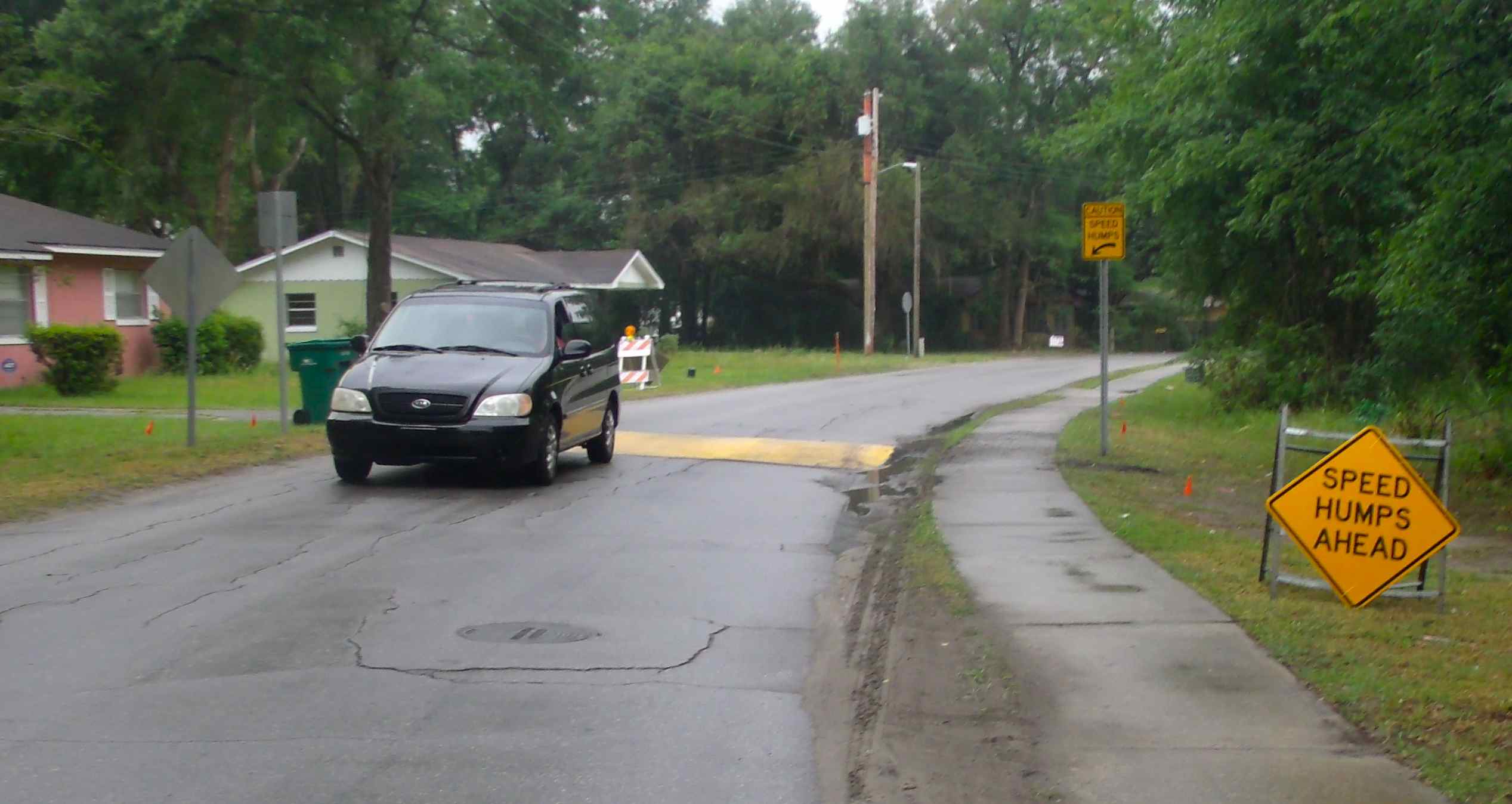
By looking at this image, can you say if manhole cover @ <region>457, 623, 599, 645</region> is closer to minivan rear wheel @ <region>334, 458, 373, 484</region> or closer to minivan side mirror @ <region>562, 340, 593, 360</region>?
minivan rear wheel @ <region>334, 458, 373, 484</region>

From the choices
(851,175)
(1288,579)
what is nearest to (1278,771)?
(1288,579)

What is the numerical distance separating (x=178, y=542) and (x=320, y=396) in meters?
8.27

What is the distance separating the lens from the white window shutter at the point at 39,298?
27.7 m

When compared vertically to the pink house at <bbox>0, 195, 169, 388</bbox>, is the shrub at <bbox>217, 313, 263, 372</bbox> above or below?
below

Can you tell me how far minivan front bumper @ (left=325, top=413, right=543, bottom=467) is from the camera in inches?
496

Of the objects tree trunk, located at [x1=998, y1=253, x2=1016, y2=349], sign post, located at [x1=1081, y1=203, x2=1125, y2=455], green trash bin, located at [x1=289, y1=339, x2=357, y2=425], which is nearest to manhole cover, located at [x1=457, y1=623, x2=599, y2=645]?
sign post, located at [x1=1081, y1=203, x2=1125, y2=455]

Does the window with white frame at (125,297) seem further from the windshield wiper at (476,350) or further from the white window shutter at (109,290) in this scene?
the windshield wiper at (476,350)

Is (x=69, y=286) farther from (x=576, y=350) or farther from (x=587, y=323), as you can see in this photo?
(x=576, y=350)

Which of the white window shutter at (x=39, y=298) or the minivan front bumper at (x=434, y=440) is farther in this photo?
the white window shutter at (x=39, y=298)

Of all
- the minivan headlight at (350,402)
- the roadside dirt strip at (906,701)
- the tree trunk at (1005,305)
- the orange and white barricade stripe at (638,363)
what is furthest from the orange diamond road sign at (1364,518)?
the tree trunk at (1005,305)

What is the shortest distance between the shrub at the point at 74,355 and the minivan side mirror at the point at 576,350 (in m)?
15.2

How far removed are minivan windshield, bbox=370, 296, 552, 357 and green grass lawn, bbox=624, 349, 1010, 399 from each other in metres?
11.5

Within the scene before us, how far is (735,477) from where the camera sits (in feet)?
47.9

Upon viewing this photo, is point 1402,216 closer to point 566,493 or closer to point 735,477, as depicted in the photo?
point 735,477
